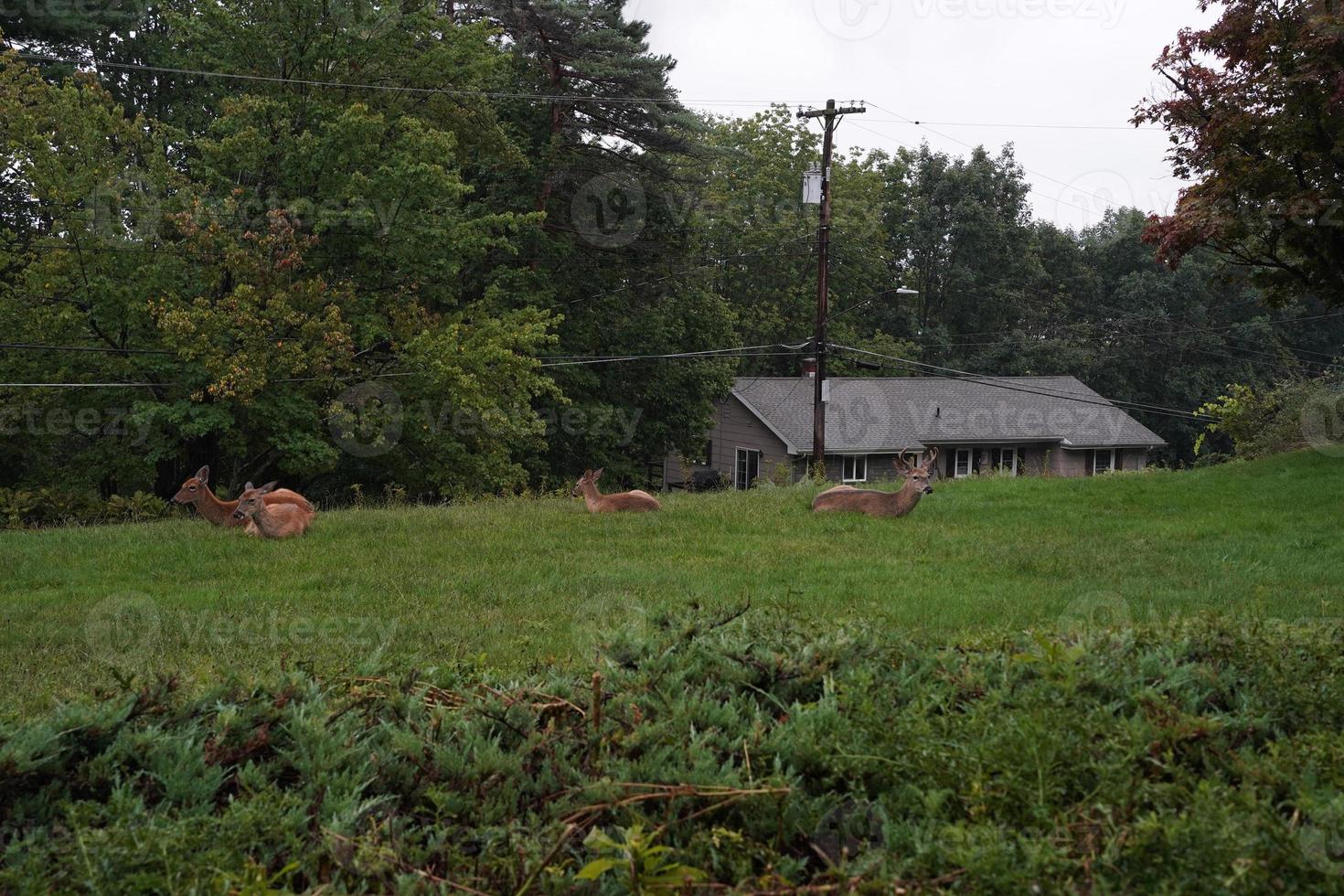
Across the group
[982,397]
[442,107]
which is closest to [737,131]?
[982,397]

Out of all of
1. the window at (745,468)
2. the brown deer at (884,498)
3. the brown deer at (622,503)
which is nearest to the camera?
the brown deer at (884,498)

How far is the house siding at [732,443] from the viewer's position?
4406 cm

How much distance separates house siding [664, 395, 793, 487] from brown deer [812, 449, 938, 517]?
27181mm

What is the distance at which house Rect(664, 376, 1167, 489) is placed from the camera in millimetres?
43531

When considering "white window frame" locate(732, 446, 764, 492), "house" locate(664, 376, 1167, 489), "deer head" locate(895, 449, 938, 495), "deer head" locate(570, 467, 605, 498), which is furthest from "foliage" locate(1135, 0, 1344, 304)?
"white window frame" locate(732, 446, 764, 492)

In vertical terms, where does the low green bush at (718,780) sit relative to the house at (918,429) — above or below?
below

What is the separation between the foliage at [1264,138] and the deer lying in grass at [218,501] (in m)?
11.8

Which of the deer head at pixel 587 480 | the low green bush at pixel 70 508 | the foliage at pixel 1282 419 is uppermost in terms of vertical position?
the foliage at pixel 1282 419

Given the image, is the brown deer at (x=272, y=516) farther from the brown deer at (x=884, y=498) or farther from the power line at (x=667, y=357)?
the power line at (x=667, y=357)

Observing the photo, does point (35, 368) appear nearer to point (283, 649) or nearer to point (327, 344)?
→ point (327, 344)

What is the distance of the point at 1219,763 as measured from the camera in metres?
3.13

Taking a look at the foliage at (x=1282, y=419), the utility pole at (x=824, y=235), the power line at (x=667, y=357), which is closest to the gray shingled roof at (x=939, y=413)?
→ the power line at (x=667, y=357)

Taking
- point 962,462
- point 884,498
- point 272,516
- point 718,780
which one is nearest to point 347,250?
point 272,516

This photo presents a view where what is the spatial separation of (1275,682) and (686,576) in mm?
6843
